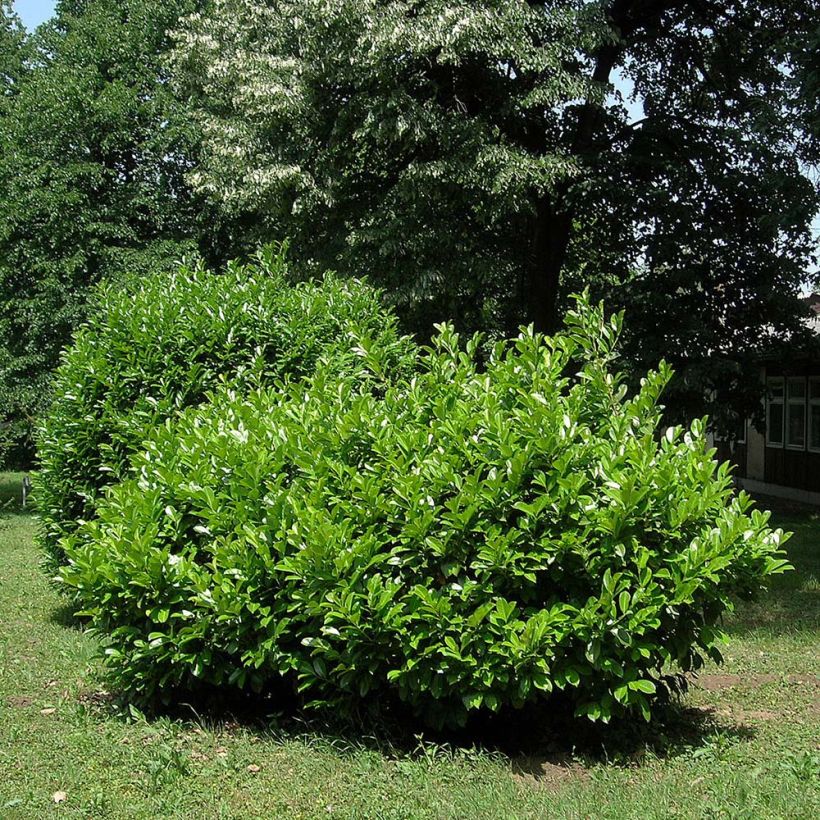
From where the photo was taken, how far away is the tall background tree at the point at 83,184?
65.1 feet

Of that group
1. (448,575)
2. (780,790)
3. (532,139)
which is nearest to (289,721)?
(448,575)

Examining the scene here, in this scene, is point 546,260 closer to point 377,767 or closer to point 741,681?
point 741,681

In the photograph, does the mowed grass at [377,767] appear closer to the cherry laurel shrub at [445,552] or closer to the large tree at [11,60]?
the cherry laurel shrub at [445,552]

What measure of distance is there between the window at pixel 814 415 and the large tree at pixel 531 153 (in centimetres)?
470

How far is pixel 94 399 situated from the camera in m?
8.02

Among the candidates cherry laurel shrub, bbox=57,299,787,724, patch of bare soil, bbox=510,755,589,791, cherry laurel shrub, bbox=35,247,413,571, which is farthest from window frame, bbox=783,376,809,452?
patch of bare soil, bbox=510,755,589,791

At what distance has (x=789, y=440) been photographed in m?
24.8

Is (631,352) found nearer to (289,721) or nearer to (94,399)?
(94,399)

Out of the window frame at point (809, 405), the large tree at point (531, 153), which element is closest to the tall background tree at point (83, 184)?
the large tree at point (531, 153)

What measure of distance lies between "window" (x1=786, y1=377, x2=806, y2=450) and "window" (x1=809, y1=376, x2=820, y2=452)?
39cm

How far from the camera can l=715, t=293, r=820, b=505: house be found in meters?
23.2

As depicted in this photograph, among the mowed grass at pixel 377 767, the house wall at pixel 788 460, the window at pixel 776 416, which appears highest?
the window at pixel 776 416

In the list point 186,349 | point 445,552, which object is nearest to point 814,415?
point 186,349

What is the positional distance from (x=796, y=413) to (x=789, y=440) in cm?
74
